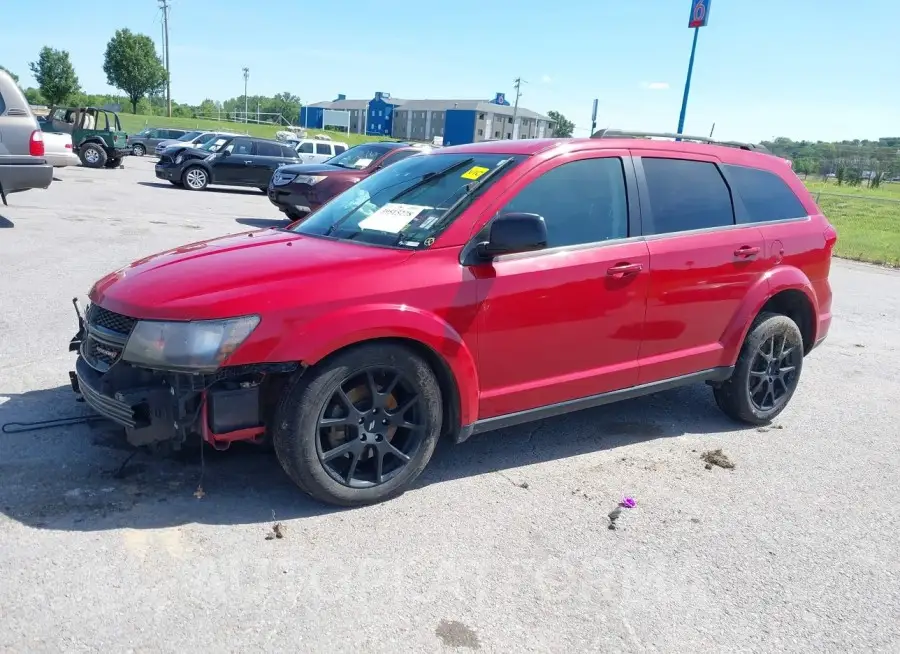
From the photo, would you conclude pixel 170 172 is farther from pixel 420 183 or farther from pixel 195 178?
pixel 420 183

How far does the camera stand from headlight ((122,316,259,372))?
308 cm

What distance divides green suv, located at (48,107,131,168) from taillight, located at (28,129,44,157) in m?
14.0

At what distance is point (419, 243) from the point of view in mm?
3660

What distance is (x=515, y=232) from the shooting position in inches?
139

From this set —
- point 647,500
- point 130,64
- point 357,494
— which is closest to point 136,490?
point 357,494

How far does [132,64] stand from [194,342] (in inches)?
3117

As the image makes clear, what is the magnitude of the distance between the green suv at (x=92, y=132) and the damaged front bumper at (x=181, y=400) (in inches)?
909

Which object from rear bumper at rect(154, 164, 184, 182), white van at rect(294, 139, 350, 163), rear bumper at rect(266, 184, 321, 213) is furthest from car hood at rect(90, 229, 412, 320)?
white van at rect(294, 139, 350, 163)

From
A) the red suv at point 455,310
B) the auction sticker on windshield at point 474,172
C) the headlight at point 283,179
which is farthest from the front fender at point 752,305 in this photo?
the headlight at point 283,179

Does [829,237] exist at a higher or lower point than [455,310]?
higher

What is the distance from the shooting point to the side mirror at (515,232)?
3.52 m

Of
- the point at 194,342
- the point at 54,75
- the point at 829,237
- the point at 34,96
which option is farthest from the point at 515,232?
the point at 34,96

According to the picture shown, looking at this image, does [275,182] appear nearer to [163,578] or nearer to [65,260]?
[65,260]

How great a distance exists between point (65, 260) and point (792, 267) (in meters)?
7.70
